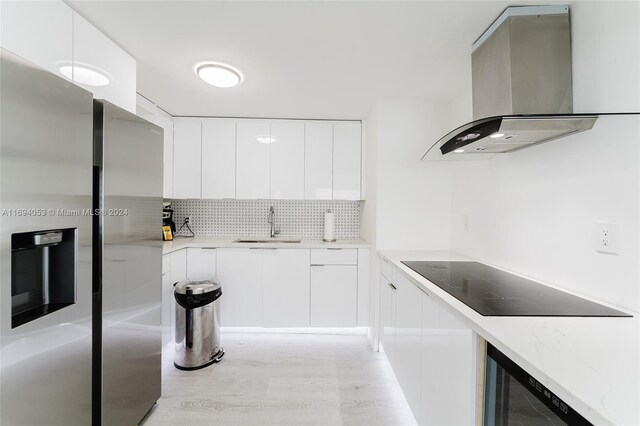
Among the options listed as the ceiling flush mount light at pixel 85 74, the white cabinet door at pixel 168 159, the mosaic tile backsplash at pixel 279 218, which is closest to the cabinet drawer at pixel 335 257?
the mosaic tile backsplash at pixel 279 218

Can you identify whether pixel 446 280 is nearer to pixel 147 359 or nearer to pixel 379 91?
pixel 379 91

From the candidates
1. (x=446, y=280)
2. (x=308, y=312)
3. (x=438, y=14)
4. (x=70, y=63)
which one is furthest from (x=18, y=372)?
(x=438, y=14)

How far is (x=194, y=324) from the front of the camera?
2.15 metres

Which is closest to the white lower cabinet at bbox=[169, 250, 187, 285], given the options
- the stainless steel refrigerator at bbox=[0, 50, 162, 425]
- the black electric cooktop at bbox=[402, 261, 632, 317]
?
the stainless steel refrigerator at bbox=[0, 50, 162, 425]

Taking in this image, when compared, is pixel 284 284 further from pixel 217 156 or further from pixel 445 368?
pixel 445 368

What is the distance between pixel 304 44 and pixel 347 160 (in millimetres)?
1514

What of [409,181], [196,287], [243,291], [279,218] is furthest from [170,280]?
[409,181]

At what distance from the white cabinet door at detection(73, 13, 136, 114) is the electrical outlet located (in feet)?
8.24

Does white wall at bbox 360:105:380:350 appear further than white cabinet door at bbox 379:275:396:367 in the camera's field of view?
Yes

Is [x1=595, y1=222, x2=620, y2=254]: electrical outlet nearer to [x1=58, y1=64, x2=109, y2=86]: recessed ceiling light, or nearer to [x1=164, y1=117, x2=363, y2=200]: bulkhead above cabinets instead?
[x1=164, y1=117, x2=363, y2=200]: bulkhead above cabinets

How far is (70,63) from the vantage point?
1256 millimetres

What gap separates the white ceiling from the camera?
1287 mm

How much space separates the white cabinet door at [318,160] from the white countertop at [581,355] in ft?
6.68

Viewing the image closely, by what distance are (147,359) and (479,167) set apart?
2596 millimetres
